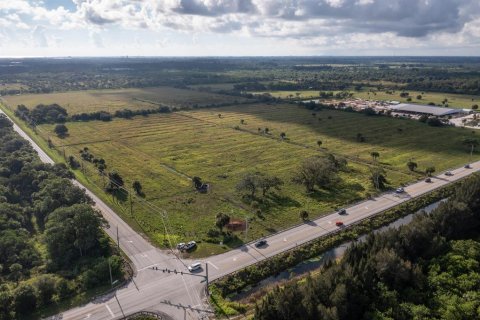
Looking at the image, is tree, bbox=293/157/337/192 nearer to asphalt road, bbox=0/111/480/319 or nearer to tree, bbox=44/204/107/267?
asphalt road, bbox=0/111/480/319

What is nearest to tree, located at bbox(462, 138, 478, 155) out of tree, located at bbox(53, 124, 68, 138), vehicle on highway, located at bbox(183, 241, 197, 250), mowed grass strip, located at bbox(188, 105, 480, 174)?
mowed grass strip, located at bbox(188, 105, 480, 174)

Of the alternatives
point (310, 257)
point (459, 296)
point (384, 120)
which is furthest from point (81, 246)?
point (384, 120)

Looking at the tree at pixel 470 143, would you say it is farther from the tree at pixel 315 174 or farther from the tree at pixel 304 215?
the tree at pixel 304 215

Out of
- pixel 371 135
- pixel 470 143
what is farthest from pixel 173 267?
pixel 470 143

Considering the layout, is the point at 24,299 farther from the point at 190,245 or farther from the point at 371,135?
the point at 371,135

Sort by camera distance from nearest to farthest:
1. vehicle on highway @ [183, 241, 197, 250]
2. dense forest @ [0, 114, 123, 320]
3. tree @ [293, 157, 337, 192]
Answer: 1. dense forest @ [0, 114, 123, 320]
2. vehicle on highway @ [183, 241, 197, 250]
3. tree @ [293, 157, 337, 192]
